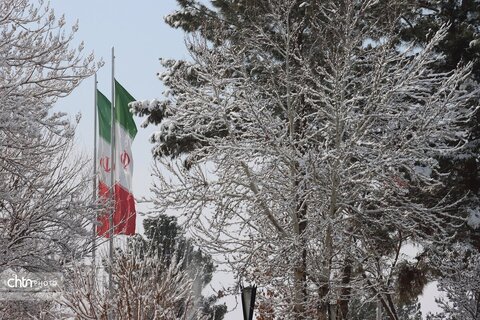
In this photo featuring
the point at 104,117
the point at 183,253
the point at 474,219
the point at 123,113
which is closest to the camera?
the point at 474,219

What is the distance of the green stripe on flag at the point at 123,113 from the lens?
26.2 metres

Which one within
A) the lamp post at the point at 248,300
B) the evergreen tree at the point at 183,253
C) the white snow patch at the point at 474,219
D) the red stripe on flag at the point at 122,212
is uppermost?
the evergreen tree at the point at 183,253

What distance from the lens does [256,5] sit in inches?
906

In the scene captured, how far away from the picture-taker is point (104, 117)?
27250 millimetres

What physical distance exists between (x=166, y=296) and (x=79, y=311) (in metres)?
1.16

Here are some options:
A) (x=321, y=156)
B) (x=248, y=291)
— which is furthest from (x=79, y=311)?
(x=321, y=156)

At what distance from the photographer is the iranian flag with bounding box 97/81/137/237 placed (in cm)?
2486

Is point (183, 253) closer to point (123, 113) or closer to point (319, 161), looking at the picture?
point (123, 113)

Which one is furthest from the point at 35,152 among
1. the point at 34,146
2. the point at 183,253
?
the point at 183,253

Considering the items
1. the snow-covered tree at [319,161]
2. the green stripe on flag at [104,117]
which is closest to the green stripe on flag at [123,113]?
the green stripe on flag at [104,117]

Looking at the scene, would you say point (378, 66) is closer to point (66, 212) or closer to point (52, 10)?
point (52, 10)

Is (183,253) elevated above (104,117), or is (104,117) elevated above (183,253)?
(104,117)

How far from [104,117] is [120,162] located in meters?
2.22

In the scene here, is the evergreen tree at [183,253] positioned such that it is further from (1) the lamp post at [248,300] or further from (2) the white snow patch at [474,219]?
(1) the lamp post at [248,300]
